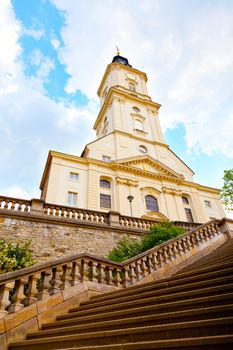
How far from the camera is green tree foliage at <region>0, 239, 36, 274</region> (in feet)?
25.2

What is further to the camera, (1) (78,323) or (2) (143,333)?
(1) (78,323)

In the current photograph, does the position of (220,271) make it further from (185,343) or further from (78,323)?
(78,323)

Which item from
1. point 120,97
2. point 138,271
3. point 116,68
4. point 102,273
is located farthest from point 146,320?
point 116,68

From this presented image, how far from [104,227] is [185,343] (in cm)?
956

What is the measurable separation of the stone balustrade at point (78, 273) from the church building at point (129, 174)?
33.1 feet

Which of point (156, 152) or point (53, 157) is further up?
point (156, 152)

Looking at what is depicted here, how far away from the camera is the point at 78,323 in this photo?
4332mm

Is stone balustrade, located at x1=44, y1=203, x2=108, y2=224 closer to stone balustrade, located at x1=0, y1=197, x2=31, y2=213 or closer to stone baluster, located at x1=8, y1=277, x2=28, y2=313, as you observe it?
stone balustrade, located at x1=0, y1=197, x2=31, y2=213

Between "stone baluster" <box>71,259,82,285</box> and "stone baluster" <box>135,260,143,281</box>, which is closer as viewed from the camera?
"stone baluster" <box>71,259,82,285</box>

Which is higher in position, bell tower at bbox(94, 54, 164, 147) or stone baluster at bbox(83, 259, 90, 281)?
bell tower at bbox(94, 54, 164, 147)

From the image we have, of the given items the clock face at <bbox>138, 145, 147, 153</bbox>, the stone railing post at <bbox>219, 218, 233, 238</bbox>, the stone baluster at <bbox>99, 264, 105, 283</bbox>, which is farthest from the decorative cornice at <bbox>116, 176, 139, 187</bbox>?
the stone baluster at <bbox>99, 264, 105, 283</bbox>

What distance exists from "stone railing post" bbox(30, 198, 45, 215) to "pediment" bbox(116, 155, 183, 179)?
14223 mm

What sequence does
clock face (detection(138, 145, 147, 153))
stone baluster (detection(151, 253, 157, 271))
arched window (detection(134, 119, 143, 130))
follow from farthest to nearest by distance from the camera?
arched window (detection(134, 119, 143, 130)) < clock face (detection(138, 145, 147, 153)) < stone baluster (detection(151, 253, 157, 271))

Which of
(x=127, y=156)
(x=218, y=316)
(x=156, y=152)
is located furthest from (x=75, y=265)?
(x=156, y=152)
